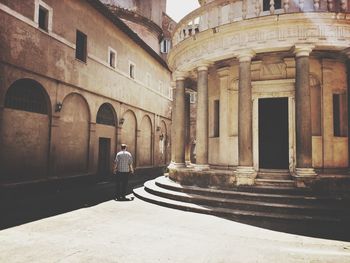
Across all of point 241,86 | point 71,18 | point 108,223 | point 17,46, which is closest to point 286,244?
point 108,223

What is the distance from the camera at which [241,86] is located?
899 centimetres

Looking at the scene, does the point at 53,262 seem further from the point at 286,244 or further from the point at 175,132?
the point at 175,132

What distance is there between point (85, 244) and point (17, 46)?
8086 millimetres

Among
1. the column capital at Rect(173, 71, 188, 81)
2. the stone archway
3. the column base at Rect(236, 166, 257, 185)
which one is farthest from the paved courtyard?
the stone archway

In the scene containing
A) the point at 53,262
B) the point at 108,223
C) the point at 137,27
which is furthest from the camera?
the point at 137,27

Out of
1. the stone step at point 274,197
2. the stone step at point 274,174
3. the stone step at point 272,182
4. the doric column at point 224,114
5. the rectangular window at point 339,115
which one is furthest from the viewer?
the doric column at point 224,114

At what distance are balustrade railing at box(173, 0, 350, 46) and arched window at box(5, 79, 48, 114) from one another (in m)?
6.04

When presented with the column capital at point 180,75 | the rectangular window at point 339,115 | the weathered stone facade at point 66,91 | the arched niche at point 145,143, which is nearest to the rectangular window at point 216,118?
the column capital at point 180,75

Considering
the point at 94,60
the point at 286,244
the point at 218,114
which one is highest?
the point at 94,60

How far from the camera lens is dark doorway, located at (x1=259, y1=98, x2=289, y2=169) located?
1043cm

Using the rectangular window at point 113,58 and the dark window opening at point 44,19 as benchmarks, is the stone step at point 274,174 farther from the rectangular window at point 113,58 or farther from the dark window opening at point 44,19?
the rectangular window at point 113,58

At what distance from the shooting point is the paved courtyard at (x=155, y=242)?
464cm

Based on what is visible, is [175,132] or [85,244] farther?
[175,132]

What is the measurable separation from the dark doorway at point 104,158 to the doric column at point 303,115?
10714 mm
